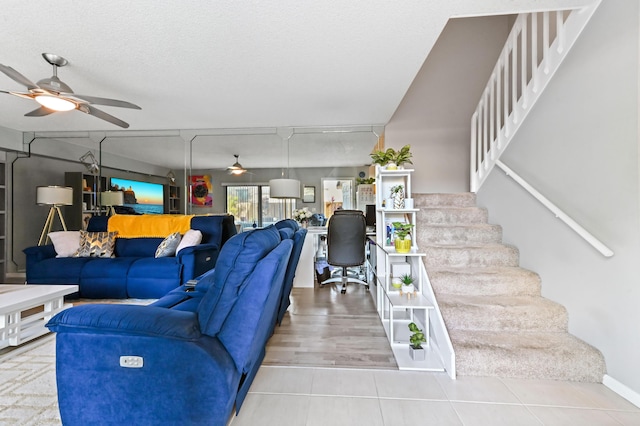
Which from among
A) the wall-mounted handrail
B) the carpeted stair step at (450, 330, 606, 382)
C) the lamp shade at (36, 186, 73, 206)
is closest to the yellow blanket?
the lamp shade at (36, 186, 73, 206)

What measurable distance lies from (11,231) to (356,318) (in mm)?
5865

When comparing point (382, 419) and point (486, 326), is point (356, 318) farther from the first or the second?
point (382, 419)

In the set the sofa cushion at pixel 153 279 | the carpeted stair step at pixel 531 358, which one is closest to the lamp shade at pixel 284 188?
the sofa cushion at pixel 153 279

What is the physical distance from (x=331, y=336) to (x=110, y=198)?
475cm

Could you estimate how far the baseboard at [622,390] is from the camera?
1.60 metres

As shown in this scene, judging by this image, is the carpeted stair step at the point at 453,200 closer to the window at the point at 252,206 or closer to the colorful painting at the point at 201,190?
the window at the point at 252,206

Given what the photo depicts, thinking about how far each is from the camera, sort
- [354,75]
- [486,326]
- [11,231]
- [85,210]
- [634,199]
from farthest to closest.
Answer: [85,210] < [11,231] < [354,75] < [486,326] < [634,199]

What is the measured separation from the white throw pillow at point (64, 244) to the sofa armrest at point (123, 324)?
321cm

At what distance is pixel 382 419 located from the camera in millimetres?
1487

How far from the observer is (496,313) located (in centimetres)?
221

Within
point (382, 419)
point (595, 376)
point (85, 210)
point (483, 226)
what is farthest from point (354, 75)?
Answer: point (85, 210)

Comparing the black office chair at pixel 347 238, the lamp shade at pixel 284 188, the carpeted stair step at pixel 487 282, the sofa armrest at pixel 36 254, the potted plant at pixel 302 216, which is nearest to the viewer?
the carpeted stair step at pixel 487 282

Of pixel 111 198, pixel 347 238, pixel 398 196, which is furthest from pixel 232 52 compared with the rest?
pixel 111 198

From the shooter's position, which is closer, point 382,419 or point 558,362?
point 382,419
